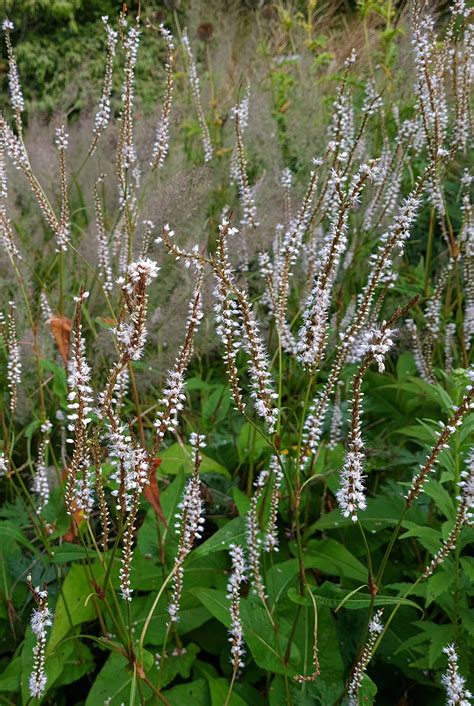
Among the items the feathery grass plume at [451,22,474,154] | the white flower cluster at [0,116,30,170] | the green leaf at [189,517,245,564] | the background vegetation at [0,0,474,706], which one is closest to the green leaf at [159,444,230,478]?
the background vegetation at [0,0,474,706]

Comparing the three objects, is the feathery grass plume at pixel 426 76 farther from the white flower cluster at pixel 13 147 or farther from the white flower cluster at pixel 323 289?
the white flower cluster at pixel 13 147

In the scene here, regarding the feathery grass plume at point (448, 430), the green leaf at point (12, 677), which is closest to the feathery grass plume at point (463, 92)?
the feathery grass plume at point (448, 430)

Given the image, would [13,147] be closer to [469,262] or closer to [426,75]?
[426,75]

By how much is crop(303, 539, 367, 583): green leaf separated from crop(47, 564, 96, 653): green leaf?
719 millimetres

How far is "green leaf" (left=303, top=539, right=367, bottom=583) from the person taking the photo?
200 cm

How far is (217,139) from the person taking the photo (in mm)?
5238

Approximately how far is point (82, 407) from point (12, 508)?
150cm

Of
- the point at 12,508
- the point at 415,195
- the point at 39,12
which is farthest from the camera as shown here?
the point at 39,12

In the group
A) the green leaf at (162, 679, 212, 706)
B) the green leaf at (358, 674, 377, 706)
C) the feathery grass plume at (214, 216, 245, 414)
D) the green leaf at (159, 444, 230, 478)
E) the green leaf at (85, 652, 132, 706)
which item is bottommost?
the green leaf at (162, 679, 212, 706)

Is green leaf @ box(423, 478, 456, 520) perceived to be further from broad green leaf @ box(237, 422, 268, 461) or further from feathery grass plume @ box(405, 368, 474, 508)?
broad green leaf @ box(237, 422, 268, 461)

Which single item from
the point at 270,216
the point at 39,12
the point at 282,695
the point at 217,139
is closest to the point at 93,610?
the point at 282,695

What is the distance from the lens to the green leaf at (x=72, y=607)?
191cm

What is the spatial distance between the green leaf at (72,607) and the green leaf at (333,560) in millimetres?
719

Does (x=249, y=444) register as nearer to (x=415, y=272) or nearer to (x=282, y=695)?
→ (x=282, y=695)
